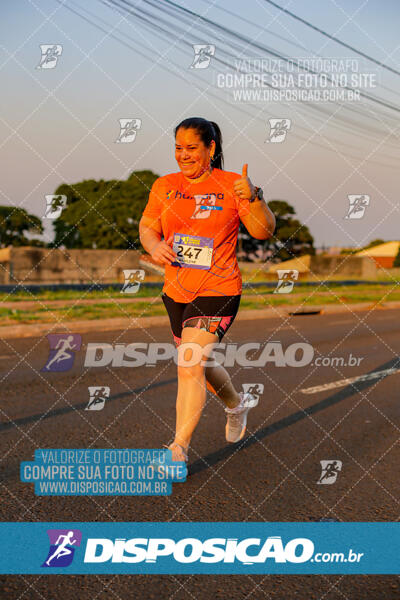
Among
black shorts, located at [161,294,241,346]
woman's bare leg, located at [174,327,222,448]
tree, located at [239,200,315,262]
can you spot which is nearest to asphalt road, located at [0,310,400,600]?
woman's bare leg, located at [174,327,222,448]

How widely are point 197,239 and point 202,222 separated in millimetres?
105

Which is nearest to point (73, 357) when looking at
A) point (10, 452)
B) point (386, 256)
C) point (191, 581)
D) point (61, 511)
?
point (10, 452)

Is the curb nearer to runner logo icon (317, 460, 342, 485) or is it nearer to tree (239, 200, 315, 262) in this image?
runner logo icon (317, 460, 342, 485)

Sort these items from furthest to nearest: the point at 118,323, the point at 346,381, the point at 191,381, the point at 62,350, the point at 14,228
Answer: the point at 14,228 < the point at 118,323 < the point at 62,350 < the point at 346,381 < the point at 191,381

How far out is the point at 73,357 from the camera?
9.28 meters

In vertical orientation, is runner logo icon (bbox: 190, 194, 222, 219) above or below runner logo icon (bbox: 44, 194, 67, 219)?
above

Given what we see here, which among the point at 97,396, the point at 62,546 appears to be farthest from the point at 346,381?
the point at 62,546

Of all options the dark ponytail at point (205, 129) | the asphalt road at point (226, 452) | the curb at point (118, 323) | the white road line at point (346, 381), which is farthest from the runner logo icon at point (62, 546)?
the curb at point (118, 323)

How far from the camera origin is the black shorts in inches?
159

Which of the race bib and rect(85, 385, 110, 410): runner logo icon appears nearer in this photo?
the race bib

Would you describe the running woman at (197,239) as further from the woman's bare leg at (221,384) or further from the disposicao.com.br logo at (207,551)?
the disposicao.com.br logo at (207,551)

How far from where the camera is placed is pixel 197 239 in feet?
13.1

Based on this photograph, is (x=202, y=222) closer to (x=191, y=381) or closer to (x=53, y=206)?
(x=191, y=381)

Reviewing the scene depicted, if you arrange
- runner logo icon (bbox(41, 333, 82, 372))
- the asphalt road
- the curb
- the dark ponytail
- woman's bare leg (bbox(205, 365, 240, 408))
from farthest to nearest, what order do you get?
the curb → runner logo icon (bbox(41, 333, 82, 372)) → woman's bare leg (bbox(205, 365, 240, 408)) → the dark ponytail → the asphalt road
